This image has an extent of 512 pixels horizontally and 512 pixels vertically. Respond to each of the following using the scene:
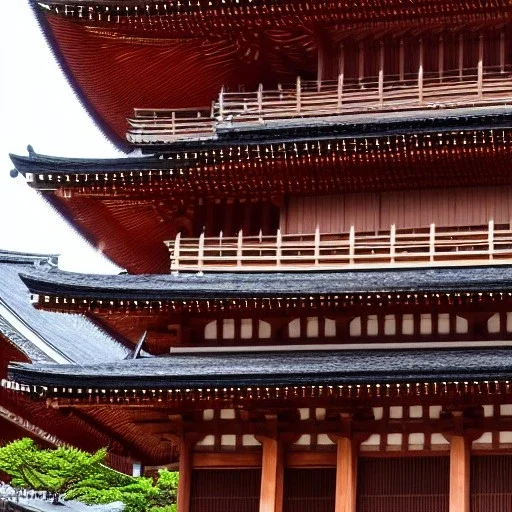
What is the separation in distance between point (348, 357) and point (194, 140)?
18.4 feet

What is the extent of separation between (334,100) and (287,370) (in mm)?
7037

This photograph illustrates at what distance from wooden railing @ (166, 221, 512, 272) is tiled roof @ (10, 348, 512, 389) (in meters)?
1.99

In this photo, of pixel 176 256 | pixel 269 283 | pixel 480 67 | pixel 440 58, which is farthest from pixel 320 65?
pixel 269 283

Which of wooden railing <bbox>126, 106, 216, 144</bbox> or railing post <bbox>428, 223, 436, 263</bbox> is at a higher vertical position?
wooden railing <bbox>126, 106, 216, 144</bbox>

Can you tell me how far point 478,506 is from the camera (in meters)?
23.7

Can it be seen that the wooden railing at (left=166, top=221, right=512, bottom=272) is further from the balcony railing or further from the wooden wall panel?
the balcony railing

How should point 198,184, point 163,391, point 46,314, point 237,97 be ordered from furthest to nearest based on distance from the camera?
1. point 46,314
2. point 237,97
3. point 198,184
4. point 163,391

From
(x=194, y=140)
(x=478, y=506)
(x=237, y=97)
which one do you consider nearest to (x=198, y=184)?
(x=194, y=140)

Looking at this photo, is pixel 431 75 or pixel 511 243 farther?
pixel 431 75

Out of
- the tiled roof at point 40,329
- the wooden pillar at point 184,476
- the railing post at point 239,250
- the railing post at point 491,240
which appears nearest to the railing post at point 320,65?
the railing post at point 239,250

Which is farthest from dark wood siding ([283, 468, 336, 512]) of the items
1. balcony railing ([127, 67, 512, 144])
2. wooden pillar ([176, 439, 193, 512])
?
balcony railing ([127, 67, 512, 144])

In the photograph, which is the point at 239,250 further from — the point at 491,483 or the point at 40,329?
the point at 40,329

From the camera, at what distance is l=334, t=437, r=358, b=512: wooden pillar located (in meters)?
23.8

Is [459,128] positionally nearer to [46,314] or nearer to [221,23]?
[221,23]
